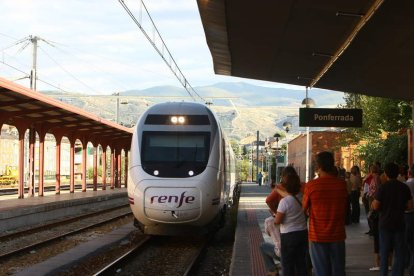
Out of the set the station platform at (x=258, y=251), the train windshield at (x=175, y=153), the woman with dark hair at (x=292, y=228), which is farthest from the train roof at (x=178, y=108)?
the woman with dark hair at (x=292, y=228)

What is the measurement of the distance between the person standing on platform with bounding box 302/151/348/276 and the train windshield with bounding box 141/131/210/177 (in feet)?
22.3

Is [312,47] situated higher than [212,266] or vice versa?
[312,47]

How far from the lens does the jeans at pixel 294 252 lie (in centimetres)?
659

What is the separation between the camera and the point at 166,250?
546 inches

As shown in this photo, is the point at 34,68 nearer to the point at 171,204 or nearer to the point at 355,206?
the point at 355,206

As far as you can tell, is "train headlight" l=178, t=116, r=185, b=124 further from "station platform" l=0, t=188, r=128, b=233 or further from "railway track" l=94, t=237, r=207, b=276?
"station platform" l=0, t=188, r=128, b=233

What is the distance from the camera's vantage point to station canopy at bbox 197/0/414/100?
28.9 ft

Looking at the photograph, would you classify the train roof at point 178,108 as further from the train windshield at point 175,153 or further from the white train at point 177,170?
the train windshield at point 175,153

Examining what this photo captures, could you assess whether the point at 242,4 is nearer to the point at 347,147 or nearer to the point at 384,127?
the point at 384,127

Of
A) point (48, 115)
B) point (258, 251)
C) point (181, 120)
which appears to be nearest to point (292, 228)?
point (258, 251)

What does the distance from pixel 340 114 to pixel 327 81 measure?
2.93 ft

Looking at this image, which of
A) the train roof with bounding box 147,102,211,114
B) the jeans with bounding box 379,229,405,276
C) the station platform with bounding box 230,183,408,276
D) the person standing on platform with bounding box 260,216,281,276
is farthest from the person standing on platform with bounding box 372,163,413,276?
the train roof with bounding box 147,102,211,114

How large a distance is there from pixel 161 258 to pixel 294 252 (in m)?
6.42

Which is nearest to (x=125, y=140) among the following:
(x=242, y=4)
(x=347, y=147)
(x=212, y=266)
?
(x=347, y=147)
